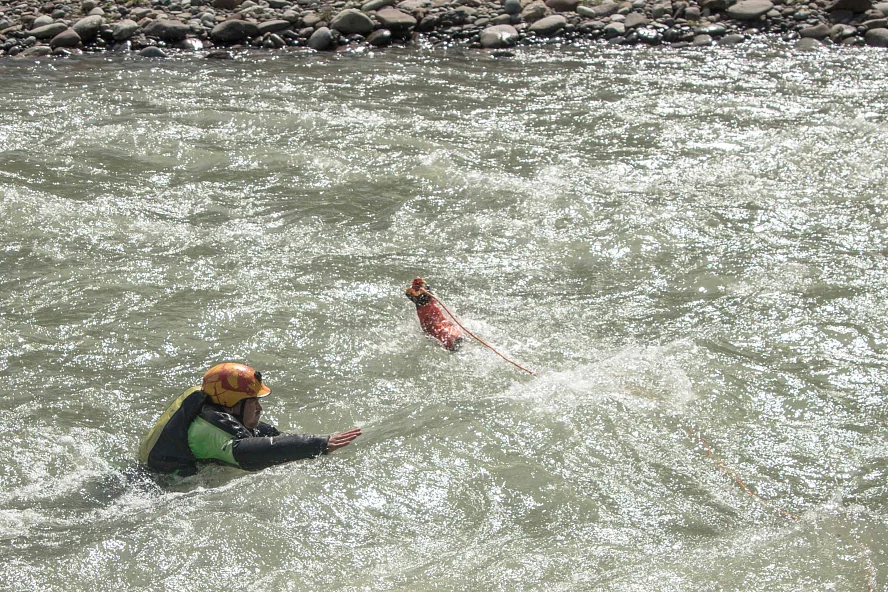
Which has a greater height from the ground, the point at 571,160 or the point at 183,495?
Result: the point at 571,160

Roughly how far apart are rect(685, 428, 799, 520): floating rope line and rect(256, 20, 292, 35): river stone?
13.5m

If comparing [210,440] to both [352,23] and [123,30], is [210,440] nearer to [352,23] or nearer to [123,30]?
[352,23]

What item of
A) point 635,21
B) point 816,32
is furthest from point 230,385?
point 816,32

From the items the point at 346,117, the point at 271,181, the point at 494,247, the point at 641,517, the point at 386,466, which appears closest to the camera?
→ the point at 641,517

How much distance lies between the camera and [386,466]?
242 inches

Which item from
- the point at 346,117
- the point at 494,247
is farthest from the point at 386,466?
the point at 346,117

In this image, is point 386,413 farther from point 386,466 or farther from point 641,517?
point 641,517

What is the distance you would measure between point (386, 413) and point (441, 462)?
718mm

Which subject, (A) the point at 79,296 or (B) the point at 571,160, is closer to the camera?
(A) the point at 79,296

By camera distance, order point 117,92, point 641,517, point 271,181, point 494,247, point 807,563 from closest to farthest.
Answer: point 807,563, point 641,517, point 494,247, point 271,181, point 117,92

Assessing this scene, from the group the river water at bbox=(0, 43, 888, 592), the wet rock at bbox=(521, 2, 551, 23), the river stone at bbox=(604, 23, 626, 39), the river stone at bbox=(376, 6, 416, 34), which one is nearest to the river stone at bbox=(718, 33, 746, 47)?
the river stone at bbox=(604, 23, 626, 39)

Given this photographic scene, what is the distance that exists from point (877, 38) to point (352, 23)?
30.8 ft

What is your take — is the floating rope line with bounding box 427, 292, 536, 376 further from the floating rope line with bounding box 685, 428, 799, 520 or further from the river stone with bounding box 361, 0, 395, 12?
the river stone with bounding box 361, 0, 395, 12

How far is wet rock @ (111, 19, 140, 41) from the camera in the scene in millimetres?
17375
